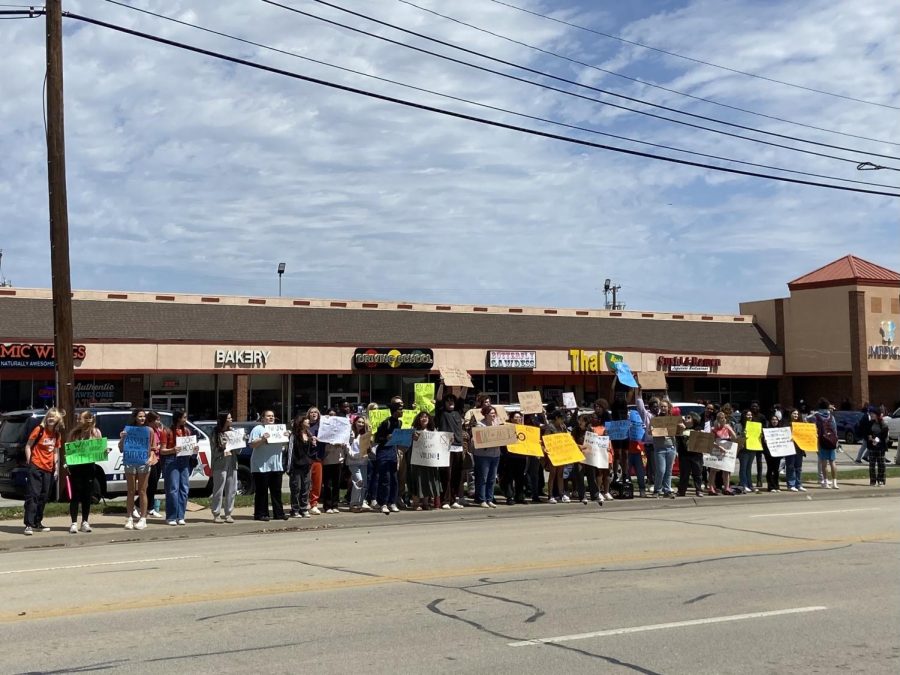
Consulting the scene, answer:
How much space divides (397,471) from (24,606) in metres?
9.49

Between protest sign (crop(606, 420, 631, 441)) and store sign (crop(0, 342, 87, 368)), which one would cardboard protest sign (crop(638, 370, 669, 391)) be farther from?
store sign (crop(0, 342, 87, 368))

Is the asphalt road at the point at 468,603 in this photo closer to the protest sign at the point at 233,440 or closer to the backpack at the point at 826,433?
the protest sign at the point at 233,440

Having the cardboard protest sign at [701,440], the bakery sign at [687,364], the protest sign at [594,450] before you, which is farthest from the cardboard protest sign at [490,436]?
the bakery sign at [687,364]

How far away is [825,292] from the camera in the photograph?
173 ft

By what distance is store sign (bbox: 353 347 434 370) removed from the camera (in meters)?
42.5

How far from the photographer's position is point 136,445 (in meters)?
15.3

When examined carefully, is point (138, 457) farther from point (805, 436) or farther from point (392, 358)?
point (392, 358)

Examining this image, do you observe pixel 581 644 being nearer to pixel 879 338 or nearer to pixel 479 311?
pixel 479 311

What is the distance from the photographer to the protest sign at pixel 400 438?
17.4 metres

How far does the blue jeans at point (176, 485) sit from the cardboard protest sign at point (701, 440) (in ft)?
34.1

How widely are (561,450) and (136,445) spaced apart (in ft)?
25.9

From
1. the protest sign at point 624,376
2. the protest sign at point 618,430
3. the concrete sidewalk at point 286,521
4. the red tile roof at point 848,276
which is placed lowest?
the concrete sidewalk at point 286,521

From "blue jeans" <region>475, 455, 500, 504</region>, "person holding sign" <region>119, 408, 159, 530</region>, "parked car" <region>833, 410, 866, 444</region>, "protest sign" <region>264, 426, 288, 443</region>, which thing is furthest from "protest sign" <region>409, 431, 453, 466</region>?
"parked car" <region>833, 410, 866, 444</region>

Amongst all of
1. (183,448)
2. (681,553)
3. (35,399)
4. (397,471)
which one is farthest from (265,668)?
(35,399)
